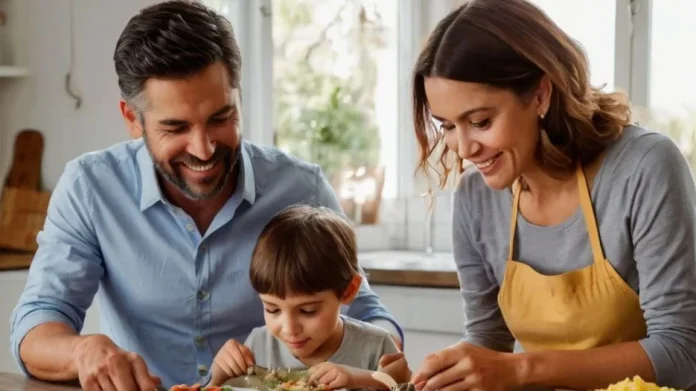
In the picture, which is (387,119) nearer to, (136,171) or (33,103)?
(33,103)

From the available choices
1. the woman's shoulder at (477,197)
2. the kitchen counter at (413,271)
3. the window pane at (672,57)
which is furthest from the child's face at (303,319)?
the window pane at (672,57)

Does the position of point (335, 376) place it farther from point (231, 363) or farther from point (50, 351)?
point (50, 351)

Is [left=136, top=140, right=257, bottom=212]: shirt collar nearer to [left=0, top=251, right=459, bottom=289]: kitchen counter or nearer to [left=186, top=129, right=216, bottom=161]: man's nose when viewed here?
[left=186, top=129, right=216, bottom=161]: man's nose

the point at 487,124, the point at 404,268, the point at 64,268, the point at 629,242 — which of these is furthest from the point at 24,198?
the point at 629,242

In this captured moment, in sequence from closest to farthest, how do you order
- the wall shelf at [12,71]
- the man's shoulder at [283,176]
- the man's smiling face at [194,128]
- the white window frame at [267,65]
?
the man's smiling face at [194,128] → the man's shoulder at [283,176] → the wall shelf at [12,71] → the white window frame at [267,65]

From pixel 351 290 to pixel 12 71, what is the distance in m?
1.92

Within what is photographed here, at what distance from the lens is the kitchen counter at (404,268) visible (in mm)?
3227

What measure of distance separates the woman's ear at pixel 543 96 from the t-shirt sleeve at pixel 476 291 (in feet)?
0.92

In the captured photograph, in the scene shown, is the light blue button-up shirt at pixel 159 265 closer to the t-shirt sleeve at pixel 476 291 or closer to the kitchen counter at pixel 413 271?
the t-shirt sleeve at pixel 476 291

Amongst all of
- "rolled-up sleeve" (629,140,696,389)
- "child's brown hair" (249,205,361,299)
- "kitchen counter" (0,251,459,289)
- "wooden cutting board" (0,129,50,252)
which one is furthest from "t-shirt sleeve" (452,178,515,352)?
"wooden cutting board" (0,129,50,252)

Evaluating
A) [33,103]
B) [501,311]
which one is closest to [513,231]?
[501,311]

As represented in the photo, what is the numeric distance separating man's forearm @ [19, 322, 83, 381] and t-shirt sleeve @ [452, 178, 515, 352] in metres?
0.73

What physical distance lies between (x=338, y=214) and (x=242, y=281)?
234 mm

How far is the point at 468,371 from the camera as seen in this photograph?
171 cm
